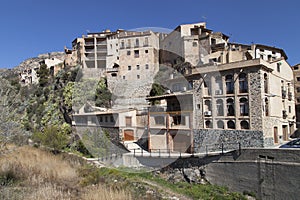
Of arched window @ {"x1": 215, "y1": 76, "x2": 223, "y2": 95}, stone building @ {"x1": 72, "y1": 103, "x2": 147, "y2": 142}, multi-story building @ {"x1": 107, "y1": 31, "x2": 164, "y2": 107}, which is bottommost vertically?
stone building @ {"x1": 72, "y1": 103, "x2": 147, "y2": 142}

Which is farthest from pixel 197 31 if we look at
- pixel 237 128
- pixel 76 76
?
pixel 237 128

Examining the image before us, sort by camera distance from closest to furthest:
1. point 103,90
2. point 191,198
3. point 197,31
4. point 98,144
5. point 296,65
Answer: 1. point 191,198
2. point 98,144
3. point 296,65
4. point 103,90
5. point 197,31

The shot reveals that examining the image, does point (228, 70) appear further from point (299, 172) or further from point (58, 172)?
point (58, 172)

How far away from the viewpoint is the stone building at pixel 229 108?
16.8m

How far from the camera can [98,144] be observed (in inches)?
895

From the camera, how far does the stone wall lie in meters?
16.5

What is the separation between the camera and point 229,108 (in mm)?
18250

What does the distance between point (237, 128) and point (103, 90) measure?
2203 cm

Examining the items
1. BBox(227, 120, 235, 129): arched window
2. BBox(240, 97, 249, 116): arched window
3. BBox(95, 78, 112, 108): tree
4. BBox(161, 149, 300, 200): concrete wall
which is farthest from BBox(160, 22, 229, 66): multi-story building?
BBox(161, 149, 300, 200): concrete wall

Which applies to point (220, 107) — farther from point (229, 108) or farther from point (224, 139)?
point (224, 139)

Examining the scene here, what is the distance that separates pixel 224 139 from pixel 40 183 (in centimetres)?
1250

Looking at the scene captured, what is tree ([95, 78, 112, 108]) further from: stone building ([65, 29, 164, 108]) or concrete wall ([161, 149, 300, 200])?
concrete wall ([161, 149, 300, 200])

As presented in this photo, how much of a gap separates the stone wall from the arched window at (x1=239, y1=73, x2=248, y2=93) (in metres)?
3.03

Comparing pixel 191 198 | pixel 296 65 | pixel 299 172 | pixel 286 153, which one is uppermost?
pixel 296 65
